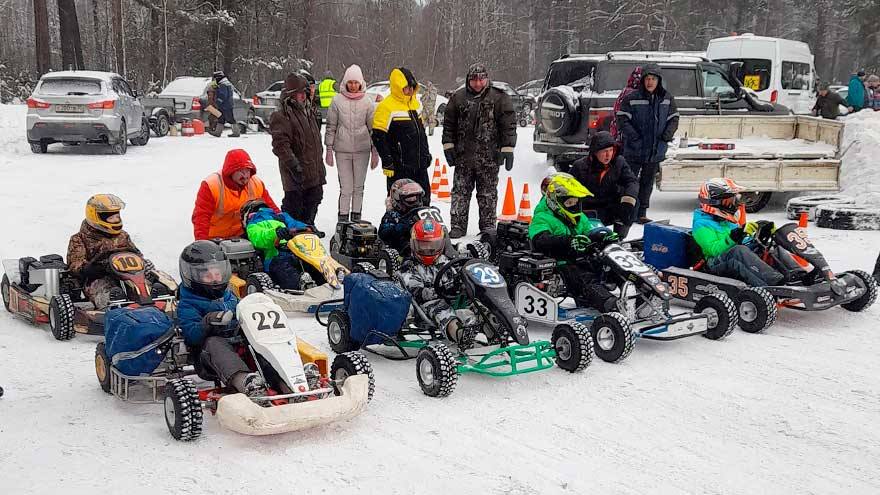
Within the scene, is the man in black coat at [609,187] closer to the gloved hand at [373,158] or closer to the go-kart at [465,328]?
the gloved hand at [373,158]

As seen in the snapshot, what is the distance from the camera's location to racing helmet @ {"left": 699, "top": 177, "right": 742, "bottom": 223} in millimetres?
8508

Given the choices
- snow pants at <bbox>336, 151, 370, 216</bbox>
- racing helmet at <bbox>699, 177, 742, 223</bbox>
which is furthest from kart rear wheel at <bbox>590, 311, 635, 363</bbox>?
snow pants at <bbox>336, 151, 370, 216</bbox>

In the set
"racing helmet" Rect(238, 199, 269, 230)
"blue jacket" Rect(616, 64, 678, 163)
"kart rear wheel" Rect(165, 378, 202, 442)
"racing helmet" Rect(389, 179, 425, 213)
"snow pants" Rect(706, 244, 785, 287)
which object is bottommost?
"kart rear wheel" Rect(165, 378, 202, 442)

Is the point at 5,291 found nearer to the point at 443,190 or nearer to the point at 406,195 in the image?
the point at 406,195

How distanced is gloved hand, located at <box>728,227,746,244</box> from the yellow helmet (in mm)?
5830

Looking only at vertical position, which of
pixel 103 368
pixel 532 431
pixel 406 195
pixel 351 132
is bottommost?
pixel 532 431

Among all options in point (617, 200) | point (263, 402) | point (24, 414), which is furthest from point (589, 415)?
point (617, 200)

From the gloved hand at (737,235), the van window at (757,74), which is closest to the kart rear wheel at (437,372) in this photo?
the gloved hand at (737,235)

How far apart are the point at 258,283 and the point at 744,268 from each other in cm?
471

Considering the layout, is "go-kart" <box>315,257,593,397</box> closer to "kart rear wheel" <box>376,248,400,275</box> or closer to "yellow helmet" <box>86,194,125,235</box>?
"kart rear wheel" <box>376,248,400,275</box>

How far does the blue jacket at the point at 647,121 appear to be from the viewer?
11.7 m

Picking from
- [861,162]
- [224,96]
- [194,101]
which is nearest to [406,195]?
[861,162]

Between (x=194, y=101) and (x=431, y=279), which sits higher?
(x=194, y=101)

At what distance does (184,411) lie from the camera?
5109 millimetres
